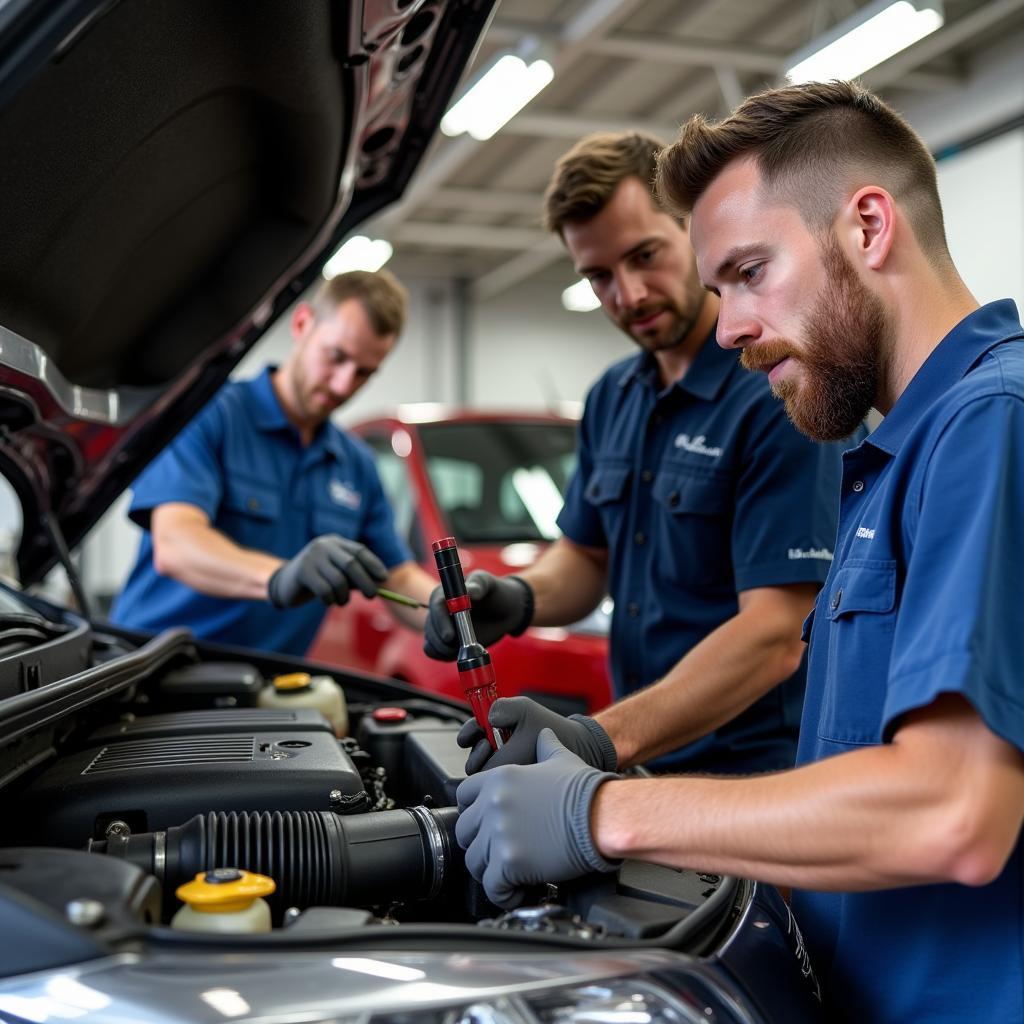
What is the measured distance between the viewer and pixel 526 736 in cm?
117

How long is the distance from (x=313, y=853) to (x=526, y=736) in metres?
0.28

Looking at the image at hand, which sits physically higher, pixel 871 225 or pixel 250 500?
pixel 871 225

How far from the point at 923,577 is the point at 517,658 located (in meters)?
2.11

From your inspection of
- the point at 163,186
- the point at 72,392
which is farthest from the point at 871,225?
the point at 72,392

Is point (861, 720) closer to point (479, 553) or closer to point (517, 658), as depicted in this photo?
point (517, 658)

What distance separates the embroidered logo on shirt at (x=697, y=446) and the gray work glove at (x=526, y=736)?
59cm

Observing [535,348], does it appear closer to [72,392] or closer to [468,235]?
[468,235]

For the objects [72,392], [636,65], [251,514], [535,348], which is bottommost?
[251,514]

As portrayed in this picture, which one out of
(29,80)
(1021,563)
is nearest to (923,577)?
(1021,563)

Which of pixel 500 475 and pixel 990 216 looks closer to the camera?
pixel 500 475

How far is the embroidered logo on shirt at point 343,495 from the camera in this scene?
2.58 m

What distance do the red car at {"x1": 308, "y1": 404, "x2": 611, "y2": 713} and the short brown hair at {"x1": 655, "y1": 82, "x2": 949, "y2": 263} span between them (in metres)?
1.86

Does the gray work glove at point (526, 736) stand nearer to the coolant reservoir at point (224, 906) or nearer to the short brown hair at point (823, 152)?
the coolant reservoir at point (224, 906)

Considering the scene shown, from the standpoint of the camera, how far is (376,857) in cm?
102
